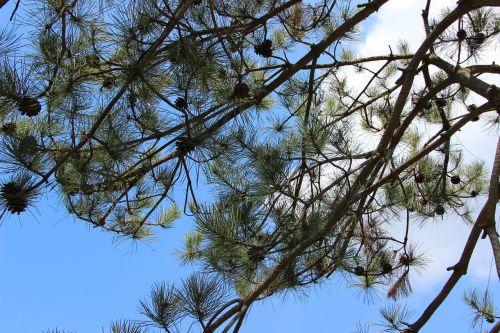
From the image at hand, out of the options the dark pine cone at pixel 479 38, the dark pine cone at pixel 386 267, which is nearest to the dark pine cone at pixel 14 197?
the dark pine cone at pixel 386 267

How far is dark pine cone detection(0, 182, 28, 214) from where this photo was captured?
171 centimetres

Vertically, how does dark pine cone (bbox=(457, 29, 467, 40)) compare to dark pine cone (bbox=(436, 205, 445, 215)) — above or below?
above

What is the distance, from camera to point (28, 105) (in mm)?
1767

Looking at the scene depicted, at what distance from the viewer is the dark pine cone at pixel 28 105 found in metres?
1.76

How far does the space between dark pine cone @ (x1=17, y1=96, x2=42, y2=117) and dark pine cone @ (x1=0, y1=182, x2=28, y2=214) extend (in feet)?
0.69

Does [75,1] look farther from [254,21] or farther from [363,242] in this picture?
[363,242]

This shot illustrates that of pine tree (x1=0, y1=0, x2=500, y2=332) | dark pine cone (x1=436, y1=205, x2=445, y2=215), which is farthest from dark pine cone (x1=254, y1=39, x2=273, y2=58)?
dark pine cone (x1=436, y1=205, x2=445, y2=215)

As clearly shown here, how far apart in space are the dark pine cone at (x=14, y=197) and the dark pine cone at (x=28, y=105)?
21 centimetres

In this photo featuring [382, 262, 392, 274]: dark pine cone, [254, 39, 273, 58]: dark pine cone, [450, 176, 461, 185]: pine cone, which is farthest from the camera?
[450, 176, 461, 185]: pine cone

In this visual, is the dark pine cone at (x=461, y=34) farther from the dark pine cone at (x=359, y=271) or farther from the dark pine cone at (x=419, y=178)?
the dark pine cone at (x=359, y=271)

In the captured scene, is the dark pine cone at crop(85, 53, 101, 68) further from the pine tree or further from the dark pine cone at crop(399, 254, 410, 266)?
the dark pine cone at crop(399, 254, 410, 266)

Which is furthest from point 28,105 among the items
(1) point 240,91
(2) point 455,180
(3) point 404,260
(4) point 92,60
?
(2) point 455,180

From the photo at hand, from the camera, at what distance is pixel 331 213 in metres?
1.87

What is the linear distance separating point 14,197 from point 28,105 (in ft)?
0.88
